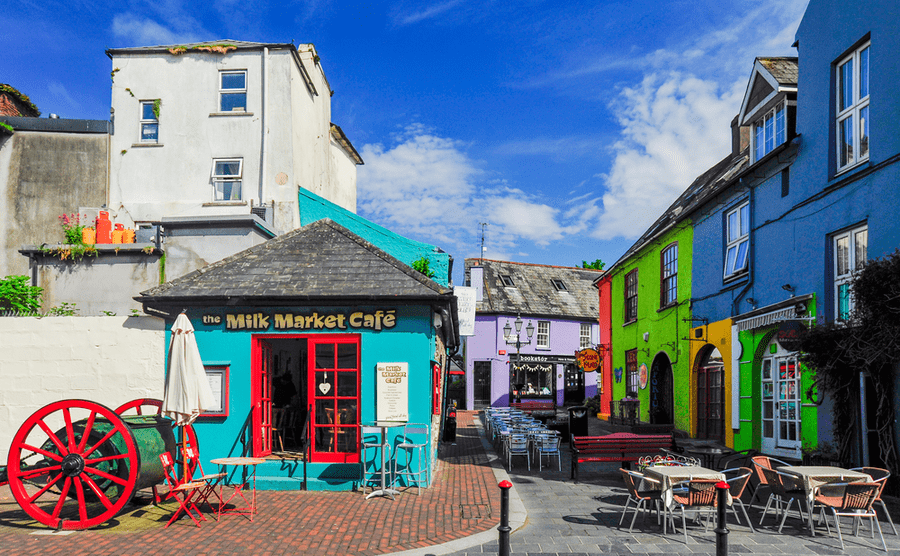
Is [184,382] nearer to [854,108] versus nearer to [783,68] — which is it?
[854,108]

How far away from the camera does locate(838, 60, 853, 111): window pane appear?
11.3 metres

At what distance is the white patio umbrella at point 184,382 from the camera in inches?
324

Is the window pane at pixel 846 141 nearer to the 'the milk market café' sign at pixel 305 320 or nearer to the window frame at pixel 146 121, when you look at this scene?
the 'the milk market café' sign at pixel 305 320

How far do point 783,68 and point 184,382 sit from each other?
45.9 feet

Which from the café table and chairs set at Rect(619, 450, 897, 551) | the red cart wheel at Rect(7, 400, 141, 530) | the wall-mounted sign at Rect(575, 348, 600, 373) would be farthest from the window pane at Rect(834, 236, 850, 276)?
the wall-mounted sign at Rect(575, 348, 600, 373)

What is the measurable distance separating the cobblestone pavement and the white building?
12.0 meters

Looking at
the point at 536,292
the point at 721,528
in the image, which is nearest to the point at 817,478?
the point at 721,528

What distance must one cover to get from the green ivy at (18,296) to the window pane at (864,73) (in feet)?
54.0

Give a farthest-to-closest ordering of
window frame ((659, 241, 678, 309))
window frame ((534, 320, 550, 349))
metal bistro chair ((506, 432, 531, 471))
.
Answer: window frame ((534, 320, 550, 349)) < window frame ((659, 241, 678, 309)) < metal bistro chair ((506, 432, 531, 471))

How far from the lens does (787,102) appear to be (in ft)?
43.9

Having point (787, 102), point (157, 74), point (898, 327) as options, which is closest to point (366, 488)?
point (898, 327)

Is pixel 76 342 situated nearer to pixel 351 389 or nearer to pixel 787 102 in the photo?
pixel 351 389

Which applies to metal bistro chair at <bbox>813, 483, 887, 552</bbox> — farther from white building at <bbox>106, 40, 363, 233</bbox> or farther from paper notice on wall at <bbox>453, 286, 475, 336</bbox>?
white building at <bbox>106, 40, 363, 233</bbox>

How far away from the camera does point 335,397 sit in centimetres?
1021
